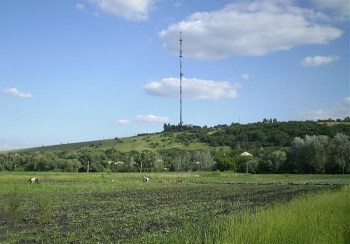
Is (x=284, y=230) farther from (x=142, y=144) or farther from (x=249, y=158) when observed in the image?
(x=142, y=144)

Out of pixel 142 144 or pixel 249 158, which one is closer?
pixel 249 158

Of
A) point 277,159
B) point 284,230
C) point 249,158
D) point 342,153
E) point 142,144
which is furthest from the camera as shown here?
point 142,144

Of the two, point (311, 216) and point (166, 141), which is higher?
point (166, 141)

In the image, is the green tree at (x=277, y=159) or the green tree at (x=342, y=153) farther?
the green tree at (x=277, y=159)

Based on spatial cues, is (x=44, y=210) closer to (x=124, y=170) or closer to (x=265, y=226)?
(x=265, y=226)

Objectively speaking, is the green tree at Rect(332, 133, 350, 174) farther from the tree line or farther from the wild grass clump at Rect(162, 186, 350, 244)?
the wild grass clump at Rect(162, 186, 350, 244)

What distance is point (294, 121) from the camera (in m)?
146

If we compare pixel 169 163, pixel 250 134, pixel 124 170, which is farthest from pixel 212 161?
pixel 250 134

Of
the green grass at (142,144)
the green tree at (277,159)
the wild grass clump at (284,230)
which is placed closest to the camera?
the wild grass clump at (284,230)

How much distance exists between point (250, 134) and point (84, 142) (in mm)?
74254

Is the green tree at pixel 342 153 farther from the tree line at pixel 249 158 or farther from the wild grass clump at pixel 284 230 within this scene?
the wild grass clump at pixel 284 230

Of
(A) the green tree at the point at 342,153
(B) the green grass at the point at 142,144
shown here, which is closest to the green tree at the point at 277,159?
(A) the green tree at the point at 342,153

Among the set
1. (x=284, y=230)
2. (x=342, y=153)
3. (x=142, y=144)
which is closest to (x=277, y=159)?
(x=342, y=153)

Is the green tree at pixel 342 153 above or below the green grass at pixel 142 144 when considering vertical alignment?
below
